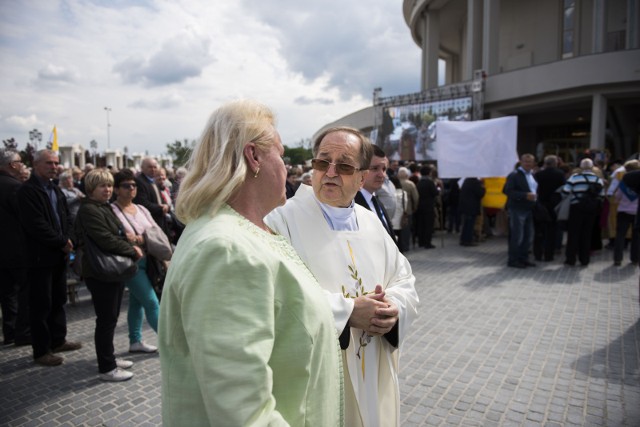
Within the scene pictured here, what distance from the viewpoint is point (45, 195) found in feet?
14.8

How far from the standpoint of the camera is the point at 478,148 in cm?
968

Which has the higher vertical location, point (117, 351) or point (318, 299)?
point (318, 299)

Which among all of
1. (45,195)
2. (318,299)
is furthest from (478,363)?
(45,195)

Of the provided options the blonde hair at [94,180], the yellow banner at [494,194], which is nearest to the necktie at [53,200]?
the blonde hair at [94,180]

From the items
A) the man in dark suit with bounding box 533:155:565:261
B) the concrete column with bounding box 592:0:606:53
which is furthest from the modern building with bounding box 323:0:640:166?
the man in dark suit with bounding box 533:155:565:261

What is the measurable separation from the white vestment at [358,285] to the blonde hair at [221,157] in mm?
867

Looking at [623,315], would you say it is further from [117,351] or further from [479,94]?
[479,94]

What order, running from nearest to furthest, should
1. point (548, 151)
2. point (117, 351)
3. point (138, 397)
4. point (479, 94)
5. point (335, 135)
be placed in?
1. point (335, 135)
2. point (138, 397)
3. point (117, 351)
4. point (479, 94)
5. point (548, 151)

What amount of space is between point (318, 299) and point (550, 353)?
4264 mm

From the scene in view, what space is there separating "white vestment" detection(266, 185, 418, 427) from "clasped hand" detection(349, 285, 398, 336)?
59 mm

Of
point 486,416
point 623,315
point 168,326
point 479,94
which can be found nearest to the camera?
point 168,326

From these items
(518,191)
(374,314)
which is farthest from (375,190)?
(518,191)

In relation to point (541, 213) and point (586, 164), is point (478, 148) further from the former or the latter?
point (586, 164)

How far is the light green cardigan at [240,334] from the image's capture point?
1.04 meters
